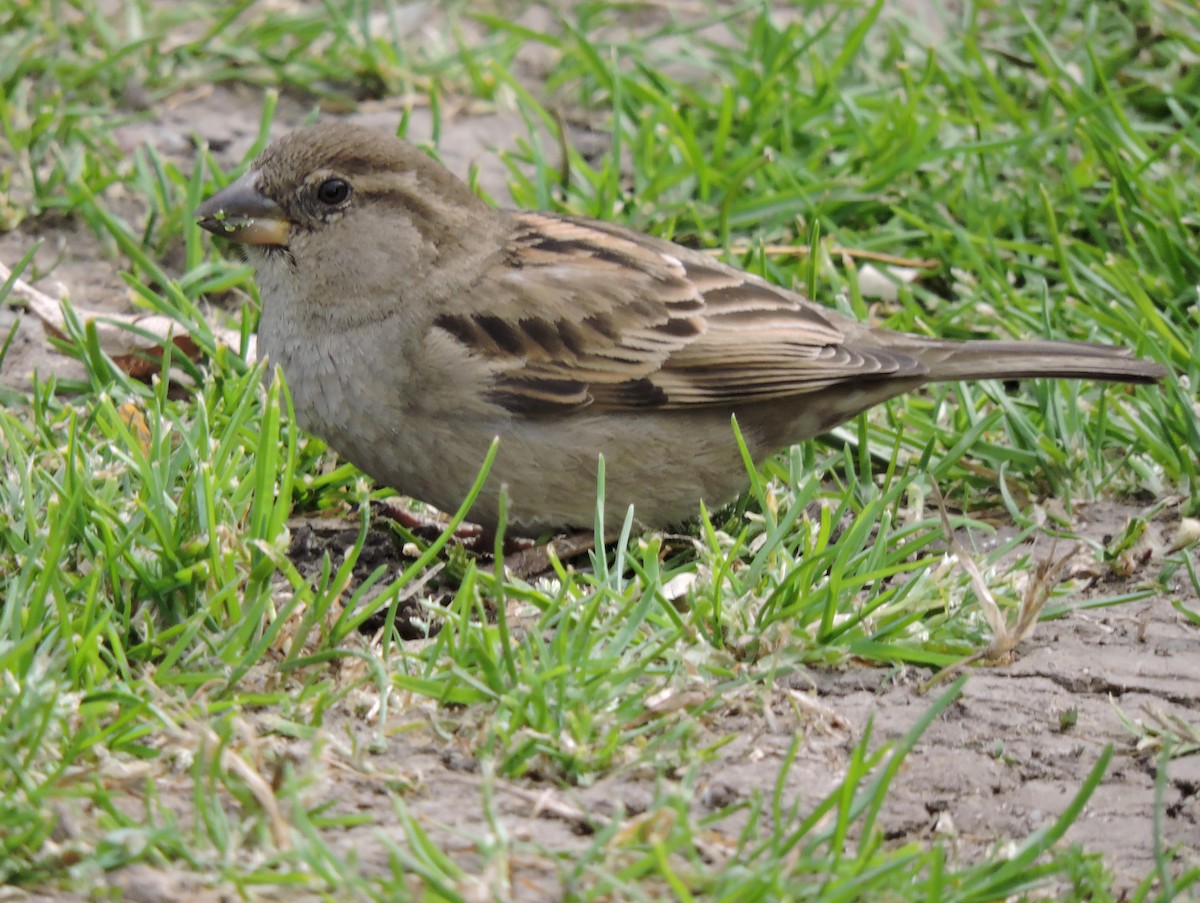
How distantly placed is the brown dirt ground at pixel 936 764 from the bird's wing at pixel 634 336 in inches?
38.7

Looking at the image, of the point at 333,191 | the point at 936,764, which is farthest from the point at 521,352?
the point at 936,764

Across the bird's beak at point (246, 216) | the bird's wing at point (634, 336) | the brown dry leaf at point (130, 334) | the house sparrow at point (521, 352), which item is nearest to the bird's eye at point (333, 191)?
the house sparrow at point (521, 352)

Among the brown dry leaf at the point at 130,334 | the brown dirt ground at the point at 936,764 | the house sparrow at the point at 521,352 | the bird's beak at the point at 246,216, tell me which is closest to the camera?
the brown dirt ground at the point at 936,764

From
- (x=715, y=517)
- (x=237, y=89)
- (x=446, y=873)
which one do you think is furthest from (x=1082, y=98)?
(x=446, y=873)

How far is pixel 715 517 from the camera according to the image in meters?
4.48

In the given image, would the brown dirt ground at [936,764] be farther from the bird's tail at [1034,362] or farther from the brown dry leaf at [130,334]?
the brown dry leaf at [130,334]

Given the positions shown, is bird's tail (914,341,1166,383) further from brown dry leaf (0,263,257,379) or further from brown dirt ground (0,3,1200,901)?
brown dry leaf (0,263,257,379)

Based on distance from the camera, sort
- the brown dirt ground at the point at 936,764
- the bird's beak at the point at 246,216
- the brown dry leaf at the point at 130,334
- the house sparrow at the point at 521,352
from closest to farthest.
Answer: the brown dirt ground at the point at 936,764, the house sparrow at the point at 521,352, the bird's beak at the point at 246,216, the brown dry leaf at the point at 130,334

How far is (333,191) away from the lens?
4.32 metres

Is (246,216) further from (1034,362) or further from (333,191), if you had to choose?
(1034,362)

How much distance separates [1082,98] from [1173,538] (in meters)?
2.25

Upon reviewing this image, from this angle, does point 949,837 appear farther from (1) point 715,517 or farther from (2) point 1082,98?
(2) point 1082,98

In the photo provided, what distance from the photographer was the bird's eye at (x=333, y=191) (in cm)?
431

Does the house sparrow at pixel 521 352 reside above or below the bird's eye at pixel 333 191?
below
